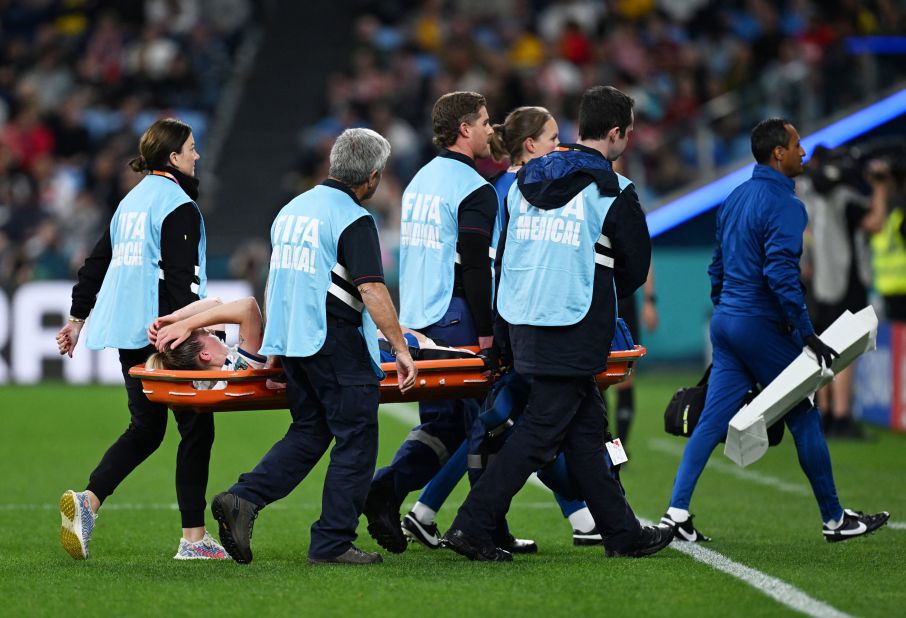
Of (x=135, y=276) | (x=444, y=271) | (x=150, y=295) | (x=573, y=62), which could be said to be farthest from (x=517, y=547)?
(x=573, y=62)

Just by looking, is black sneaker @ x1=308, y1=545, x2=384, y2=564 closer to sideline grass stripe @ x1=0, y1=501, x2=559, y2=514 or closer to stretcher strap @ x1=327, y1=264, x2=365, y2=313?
stretcher strap @ x1=327, y1=264, x2=365, y2=313

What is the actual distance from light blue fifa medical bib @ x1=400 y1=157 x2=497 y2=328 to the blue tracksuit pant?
4.78 ft

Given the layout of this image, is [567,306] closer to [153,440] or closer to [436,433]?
[436,433]

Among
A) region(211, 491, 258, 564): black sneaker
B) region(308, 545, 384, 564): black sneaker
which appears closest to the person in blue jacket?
region(308, 545, 384, 564): black sneaker

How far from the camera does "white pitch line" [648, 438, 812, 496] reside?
34.4ft

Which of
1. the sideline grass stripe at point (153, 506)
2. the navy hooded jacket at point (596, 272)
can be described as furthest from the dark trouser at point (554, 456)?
the sideline grass stripe at point (153, 506)

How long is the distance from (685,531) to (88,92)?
18.1m

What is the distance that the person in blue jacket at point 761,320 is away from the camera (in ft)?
24.9

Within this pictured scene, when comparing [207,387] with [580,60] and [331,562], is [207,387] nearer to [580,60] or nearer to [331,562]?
[331,562]

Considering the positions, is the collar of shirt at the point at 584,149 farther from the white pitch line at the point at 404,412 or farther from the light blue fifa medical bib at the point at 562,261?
the white pitch line at the point at 404,412

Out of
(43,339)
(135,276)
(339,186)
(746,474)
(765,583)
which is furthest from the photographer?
(43,339)

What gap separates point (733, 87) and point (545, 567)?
13991 millimetres

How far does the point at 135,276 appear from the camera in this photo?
7.29 m

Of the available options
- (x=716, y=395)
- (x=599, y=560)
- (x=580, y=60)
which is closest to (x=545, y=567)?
(x=599, y=560)
